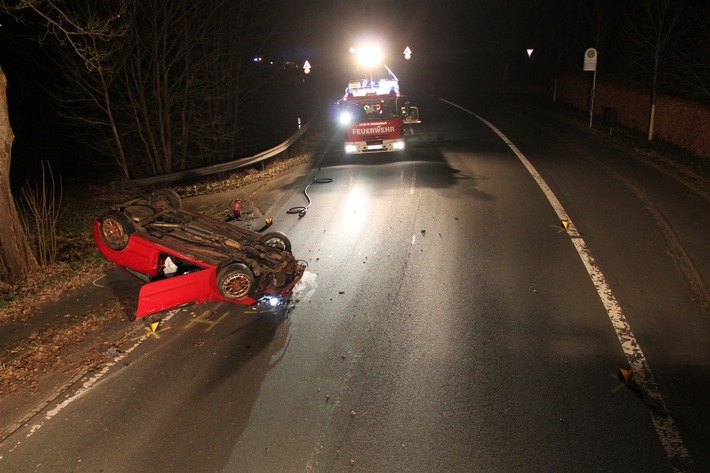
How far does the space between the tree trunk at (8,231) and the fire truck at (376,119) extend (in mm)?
10813

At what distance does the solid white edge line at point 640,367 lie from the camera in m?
4.43

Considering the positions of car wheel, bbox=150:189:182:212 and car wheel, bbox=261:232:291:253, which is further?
car wheel, bbox=150:189:182:212

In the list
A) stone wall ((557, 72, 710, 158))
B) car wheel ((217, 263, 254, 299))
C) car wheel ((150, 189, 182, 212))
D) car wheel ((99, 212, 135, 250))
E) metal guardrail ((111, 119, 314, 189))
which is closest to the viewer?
car wheel ((217, 263, 254, 299))

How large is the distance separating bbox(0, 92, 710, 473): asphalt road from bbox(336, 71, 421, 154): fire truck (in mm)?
7392

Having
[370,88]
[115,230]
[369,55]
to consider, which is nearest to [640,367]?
[115,230]

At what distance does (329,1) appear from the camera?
51.4 metres

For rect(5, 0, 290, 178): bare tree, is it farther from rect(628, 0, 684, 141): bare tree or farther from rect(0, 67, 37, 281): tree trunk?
rect(628, 0, 684, 141): bare tree

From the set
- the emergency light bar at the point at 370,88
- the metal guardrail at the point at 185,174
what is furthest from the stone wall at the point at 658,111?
the metal guardrail at the point at 185,174

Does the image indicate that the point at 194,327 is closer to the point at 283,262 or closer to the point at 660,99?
the point at 283,262

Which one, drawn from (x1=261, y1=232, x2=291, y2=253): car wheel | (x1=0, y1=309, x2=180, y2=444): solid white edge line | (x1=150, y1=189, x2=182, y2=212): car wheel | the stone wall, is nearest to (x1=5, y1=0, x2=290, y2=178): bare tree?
(x1=150, y1=189, x2=182, y2=212): car wheel

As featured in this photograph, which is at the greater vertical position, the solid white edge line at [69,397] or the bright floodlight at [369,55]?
the bright floodlight at [369,55]

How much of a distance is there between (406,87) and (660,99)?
28.5 m

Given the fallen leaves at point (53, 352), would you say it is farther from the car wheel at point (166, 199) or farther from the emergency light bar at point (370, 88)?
the emergency light bar at point (370, 88)

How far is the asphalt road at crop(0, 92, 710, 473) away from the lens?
4.59 metres
